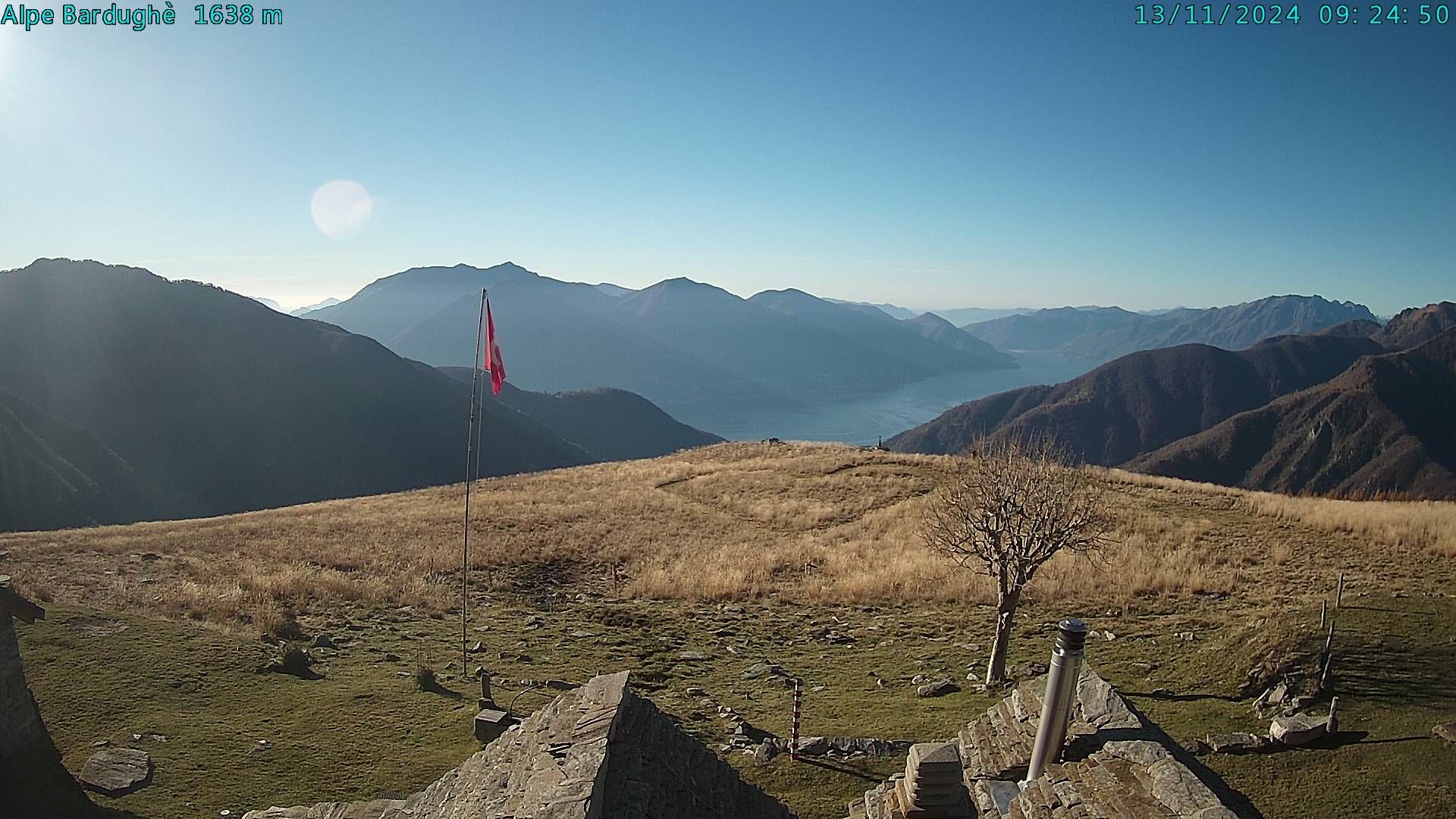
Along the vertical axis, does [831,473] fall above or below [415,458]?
above

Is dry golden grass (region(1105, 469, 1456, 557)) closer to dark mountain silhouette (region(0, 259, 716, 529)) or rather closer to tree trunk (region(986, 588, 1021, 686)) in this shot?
tree trunk (region(986, 588, 1021, 686))

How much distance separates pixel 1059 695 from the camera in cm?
762

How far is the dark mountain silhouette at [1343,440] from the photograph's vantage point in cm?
13800

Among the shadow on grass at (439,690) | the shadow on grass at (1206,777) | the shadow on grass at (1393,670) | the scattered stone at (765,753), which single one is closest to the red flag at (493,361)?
the shadow on grass at (439,690)

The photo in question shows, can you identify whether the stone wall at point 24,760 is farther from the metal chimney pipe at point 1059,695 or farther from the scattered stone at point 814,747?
the metal chimney pipe at point 1059,695

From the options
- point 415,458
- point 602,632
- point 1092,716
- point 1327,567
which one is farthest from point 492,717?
point 415,458

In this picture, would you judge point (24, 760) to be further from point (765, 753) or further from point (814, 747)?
point (814, 747)

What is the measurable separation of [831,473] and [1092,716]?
1352 inches

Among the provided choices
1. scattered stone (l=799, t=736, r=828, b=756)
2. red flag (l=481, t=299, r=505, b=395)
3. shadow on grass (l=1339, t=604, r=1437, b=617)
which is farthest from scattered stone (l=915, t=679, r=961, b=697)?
red flag (l=481, t=299, r=505, b=395)

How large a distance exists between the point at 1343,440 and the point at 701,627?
178405 millimetres

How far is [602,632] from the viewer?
18.9 metres

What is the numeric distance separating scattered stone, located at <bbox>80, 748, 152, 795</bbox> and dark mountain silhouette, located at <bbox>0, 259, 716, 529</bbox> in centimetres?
9606

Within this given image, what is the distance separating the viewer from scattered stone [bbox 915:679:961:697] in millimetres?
14258

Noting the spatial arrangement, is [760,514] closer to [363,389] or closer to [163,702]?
[163,702]
